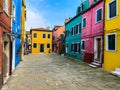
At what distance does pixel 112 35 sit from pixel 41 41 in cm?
3520

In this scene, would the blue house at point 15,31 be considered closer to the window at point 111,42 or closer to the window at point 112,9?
the window at point 111,42

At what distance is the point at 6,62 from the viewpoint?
11461mm

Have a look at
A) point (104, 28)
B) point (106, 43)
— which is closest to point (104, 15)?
point (104, 28)

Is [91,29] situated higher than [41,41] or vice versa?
[91,29]

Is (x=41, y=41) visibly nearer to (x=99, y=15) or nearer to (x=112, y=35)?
(x=99, y=15)

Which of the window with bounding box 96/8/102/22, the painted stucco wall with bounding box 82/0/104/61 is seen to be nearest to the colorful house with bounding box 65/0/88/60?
the painted stucco wall with bounding box 82/0/104/61

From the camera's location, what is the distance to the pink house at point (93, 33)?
17.6 meters

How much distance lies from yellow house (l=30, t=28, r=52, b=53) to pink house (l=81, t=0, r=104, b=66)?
87.0ft

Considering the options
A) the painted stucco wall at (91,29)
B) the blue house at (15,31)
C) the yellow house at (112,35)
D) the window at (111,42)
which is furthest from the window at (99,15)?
the blue house at (15,31)

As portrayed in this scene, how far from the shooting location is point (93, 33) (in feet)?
65.0

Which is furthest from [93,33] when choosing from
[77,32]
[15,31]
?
[15,31]

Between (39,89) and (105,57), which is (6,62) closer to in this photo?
(39,89)

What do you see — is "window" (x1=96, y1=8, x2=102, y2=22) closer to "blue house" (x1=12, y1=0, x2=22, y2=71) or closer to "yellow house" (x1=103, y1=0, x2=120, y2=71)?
"yellow house" (x1=103, y1=0, x2=120, y2=71)

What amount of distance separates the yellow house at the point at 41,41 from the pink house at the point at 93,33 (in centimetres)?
2651
